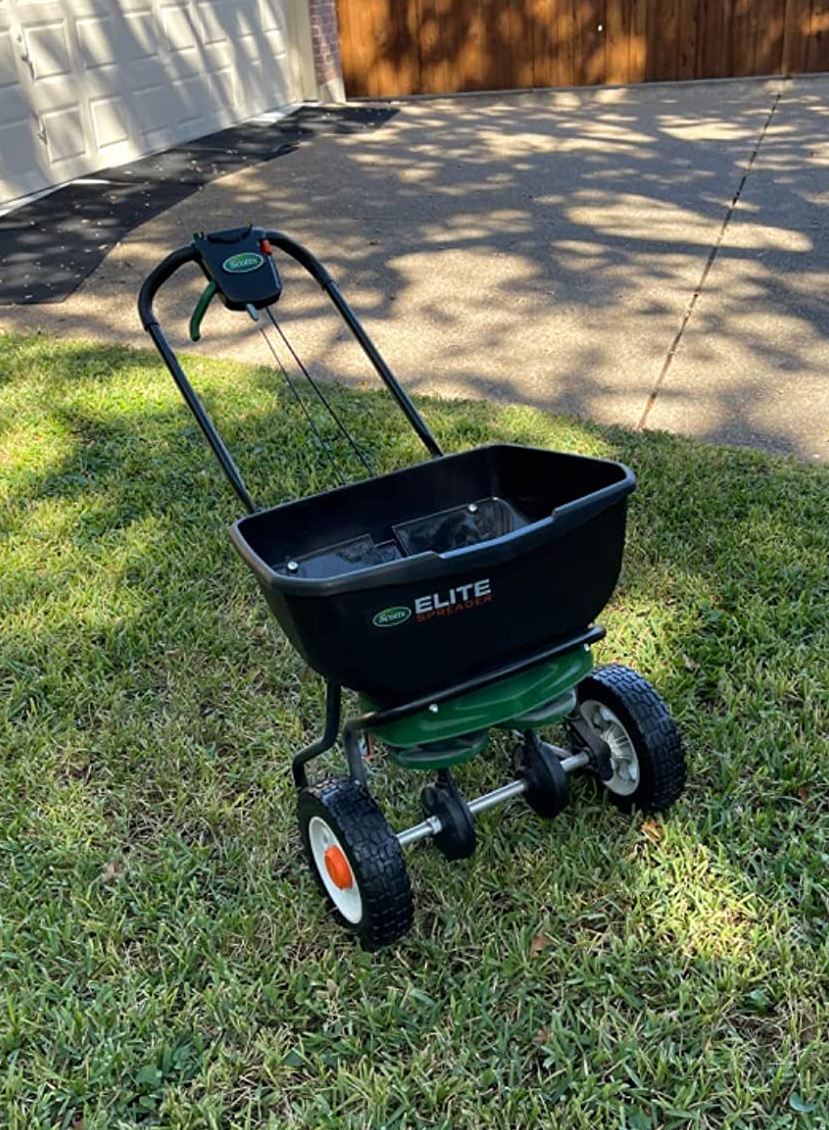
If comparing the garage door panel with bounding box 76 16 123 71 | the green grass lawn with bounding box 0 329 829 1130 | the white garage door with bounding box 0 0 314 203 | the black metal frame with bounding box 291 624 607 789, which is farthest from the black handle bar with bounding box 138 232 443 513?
the garage door panel with bounding box 76 16 123 71

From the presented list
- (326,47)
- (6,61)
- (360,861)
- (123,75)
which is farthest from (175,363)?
(326,47)

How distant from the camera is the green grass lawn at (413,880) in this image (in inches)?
71.5

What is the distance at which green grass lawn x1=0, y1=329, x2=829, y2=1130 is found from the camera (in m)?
1.82

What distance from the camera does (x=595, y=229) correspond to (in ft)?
21.2

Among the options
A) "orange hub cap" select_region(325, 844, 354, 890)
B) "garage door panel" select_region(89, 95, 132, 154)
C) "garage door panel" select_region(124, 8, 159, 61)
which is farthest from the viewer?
"garage door panel" select_region(124, 8, 159, 61)

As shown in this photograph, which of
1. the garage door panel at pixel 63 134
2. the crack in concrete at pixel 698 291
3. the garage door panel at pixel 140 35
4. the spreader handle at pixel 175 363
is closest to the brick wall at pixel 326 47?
the garage door panel at pixel 140 35

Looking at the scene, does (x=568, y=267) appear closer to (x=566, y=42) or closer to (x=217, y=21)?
(x=217, y=21)

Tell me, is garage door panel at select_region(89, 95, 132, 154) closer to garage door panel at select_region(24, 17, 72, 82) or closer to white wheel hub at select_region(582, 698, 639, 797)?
garage door panel at select_region(24, 17, 72, 82)

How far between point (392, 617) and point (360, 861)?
45cm

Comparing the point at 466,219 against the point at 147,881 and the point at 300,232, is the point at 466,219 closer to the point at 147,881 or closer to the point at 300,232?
the point at 300,232

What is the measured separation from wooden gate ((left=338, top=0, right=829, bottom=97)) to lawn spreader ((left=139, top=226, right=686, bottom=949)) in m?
10.2

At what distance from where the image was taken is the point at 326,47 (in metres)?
11.3

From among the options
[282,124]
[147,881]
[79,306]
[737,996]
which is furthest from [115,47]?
[737,996]

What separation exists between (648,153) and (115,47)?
401 centimetres
